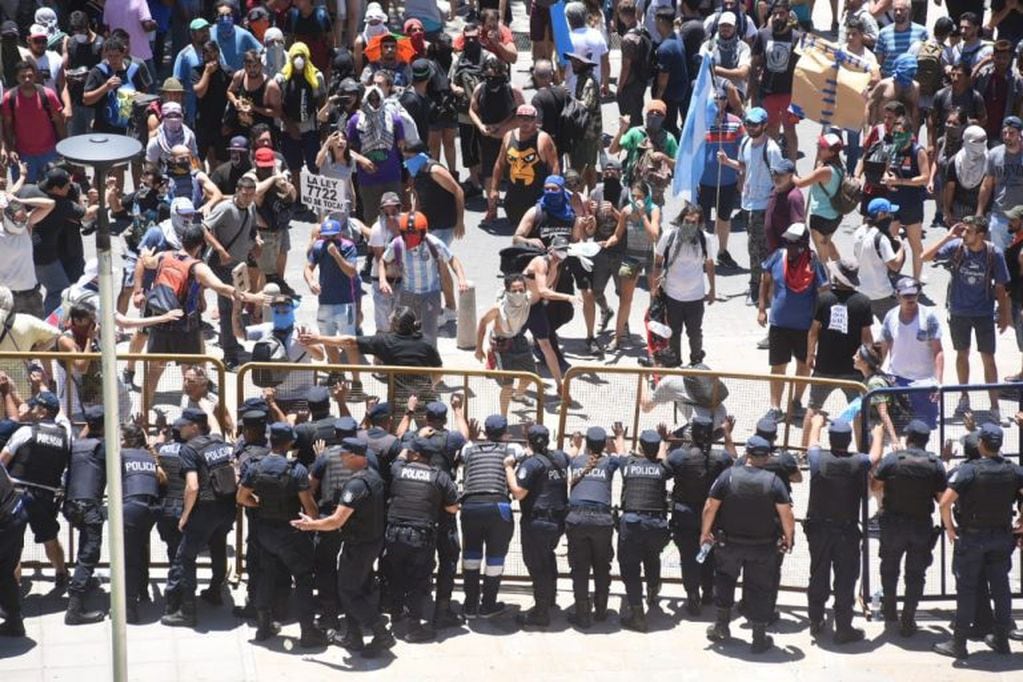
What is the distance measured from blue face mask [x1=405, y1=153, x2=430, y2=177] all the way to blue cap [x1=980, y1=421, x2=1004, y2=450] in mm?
6770

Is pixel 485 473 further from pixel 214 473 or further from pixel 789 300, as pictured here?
pixel 789 300

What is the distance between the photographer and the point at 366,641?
50.5ft

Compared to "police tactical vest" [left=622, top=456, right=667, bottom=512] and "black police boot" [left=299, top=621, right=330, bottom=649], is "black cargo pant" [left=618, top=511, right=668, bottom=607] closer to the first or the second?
"police tactical vest" [left=622, top=456, right=667, bottom=512]

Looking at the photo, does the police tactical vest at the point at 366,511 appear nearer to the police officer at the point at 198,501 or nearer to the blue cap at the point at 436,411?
the blue cap at the point at 436,411

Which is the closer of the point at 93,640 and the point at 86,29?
the point at 93,640

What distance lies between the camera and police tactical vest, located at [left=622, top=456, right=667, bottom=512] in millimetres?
15422

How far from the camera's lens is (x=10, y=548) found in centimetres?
1507

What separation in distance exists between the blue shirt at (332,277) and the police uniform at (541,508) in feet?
12.6

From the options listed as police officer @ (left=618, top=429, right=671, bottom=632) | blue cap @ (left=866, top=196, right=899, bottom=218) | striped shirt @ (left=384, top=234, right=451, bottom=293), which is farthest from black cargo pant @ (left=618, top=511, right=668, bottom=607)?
blue cap @ (left=866, top=196, right=899, bottom=218)

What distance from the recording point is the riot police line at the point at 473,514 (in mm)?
15055

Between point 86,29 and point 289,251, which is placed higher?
point 86,29

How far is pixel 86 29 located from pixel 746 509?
1103 cm

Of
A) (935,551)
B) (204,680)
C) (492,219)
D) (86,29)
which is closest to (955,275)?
(935,551)

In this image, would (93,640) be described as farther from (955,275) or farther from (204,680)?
(955,275)
